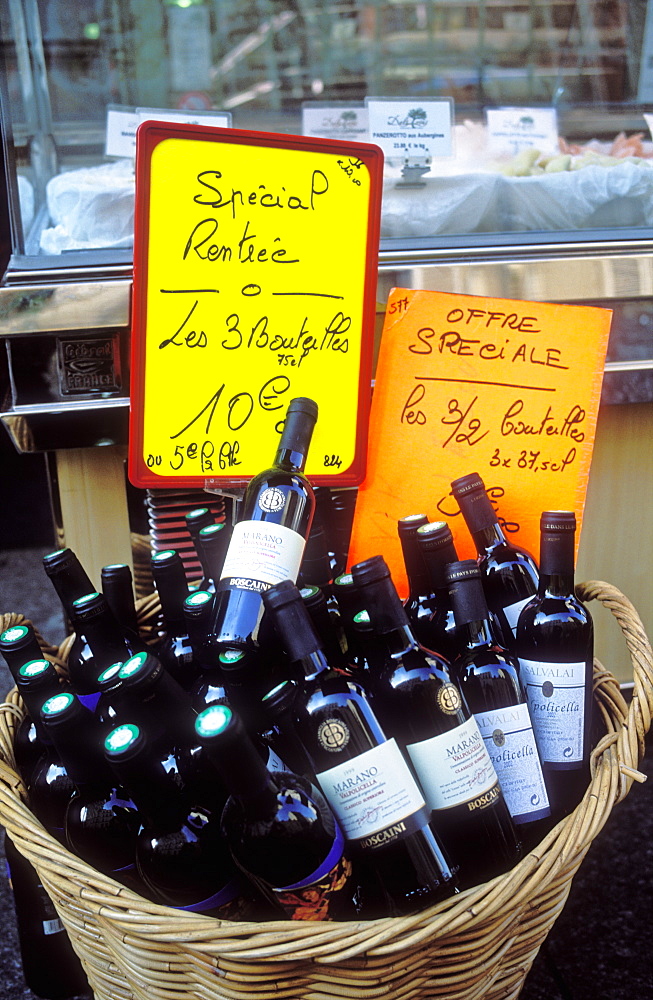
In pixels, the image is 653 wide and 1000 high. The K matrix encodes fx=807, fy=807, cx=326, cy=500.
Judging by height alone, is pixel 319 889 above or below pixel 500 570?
below

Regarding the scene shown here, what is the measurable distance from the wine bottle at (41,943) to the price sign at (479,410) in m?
0.70

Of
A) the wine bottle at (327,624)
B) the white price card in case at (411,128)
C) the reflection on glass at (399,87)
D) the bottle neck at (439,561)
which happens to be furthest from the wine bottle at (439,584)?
the white price card in case at (411,128)

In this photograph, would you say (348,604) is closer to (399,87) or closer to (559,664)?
(559,664)

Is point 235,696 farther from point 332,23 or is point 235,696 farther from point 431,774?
point 332,23

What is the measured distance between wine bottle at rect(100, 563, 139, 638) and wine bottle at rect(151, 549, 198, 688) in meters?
0.08

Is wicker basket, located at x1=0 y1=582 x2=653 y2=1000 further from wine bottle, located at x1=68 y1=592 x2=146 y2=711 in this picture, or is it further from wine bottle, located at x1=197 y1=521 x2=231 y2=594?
wine bottle, located at x1=197 y1=521 x2=231 y2=594

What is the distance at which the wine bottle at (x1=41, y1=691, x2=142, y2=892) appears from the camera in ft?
2.48

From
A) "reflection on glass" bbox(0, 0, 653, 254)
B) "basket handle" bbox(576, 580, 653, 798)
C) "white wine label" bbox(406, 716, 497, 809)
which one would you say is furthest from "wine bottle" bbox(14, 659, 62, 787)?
"reflection on glass" bbox(0, 0, 653, 254)

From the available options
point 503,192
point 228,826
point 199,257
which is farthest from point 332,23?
point 228,826

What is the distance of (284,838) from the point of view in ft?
2.29

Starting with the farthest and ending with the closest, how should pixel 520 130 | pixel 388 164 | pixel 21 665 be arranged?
pixel 520 130, pixel 388 164, pixel 21 665

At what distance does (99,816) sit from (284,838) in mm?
199

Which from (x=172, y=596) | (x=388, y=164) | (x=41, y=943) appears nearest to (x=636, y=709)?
(x=172, y=596)

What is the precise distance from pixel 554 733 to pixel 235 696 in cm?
34
